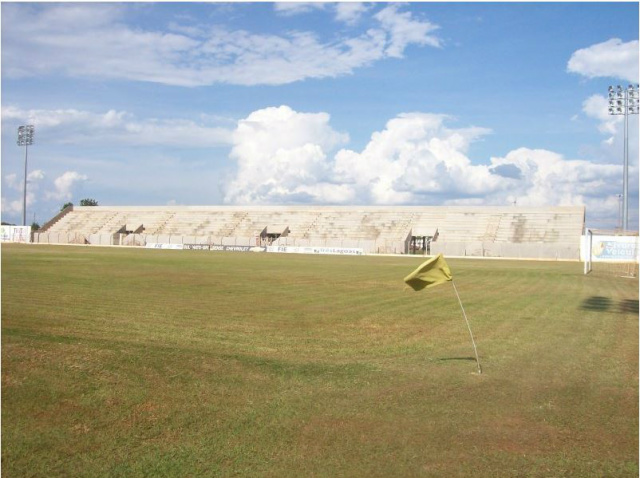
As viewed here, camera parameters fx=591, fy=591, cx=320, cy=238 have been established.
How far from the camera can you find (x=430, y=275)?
13062mm

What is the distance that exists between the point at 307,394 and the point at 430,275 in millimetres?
4132

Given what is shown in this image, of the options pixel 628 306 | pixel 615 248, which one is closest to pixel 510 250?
pixel 615 248

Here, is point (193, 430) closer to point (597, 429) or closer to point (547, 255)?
point (597, 429)

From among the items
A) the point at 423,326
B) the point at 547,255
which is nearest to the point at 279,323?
the point at 423,326

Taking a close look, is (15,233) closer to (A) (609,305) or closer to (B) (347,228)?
(B) (347,228)

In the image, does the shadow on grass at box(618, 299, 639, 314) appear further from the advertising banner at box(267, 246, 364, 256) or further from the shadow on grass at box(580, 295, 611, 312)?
the advertising banner at box(267, 246, 364, 256)

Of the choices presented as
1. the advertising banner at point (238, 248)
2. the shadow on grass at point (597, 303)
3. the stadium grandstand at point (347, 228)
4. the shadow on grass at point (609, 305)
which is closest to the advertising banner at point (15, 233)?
the stadium grandstand at point (347, 228)

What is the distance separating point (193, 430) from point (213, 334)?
6.84 meters

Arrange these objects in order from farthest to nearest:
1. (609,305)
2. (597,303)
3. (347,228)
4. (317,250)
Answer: (347,228) → (317,250) → (597,303) → (609,305)

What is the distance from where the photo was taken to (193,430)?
8.67m

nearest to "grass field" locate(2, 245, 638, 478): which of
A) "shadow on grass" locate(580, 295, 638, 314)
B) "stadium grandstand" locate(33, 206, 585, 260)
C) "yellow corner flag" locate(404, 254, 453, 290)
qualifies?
"yellow corner flag" locate(404, 254, 453, 290)

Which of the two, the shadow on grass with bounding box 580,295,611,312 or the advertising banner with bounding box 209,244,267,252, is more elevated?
the advertising banner with bounding box 209,244,267,252

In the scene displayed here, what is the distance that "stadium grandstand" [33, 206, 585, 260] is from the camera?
85188mm

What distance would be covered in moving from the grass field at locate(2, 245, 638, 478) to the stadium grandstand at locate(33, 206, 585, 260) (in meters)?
67.7
